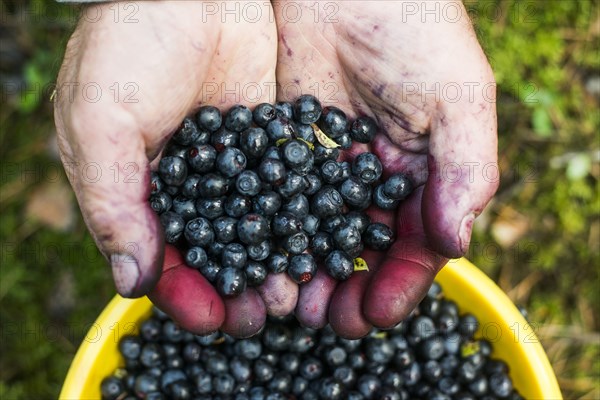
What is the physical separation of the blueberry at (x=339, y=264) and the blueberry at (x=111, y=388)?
0.86 m

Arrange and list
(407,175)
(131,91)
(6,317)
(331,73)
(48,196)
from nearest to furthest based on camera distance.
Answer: (131,91), (407,175), (331,73), (6,317), (48,196)

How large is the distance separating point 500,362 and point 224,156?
1.21 metres

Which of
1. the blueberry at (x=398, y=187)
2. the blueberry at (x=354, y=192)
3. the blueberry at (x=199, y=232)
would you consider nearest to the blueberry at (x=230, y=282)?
the blueberry at (x=199, y=232)

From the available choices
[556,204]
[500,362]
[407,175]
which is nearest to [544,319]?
[556,204]

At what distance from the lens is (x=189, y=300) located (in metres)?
1.85

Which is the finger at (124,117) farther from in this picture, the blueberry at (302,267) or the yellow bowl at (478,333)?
the yellow bowl at (478,333)

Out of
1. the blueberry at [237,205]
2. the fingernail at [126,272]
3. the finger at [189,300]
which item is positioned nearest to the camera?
the fingernail at [126,272]

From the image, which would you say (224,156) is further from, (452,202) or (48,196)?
(48,196)

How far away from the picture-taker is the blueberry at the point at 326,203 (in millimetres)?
2016

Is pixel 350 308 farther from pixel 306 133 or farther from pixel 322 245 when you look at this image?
pixel 306 133

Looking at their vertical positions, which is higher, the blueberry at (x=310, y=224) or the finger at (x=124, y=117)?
the finger at (x=124, y=117)

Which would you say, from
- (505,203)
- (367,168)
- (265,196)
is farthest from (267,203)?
(505,203)

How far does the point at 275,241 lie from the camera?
6.68ft

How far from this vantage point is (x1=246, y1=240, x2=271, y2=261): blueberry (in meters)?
1.94
